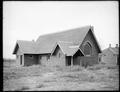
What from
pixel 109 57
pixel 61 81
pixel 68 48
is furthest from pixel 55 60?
pixel 109 57

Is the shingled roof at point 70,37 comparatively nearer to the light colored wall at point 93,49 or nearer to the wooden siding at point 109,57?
the light colored wall at point 93,49

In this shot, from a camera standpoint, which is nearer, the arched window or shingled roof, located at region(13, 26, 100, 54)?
the arched window

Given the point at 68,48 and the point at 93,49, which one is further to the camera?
the point at 93,49

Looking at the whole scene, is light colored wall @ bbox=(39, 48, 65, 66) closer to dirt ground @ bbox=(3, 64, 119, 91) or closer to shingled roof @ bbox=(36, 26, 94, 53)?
shingled roof @ bbox=(36, 26, 94, 53)

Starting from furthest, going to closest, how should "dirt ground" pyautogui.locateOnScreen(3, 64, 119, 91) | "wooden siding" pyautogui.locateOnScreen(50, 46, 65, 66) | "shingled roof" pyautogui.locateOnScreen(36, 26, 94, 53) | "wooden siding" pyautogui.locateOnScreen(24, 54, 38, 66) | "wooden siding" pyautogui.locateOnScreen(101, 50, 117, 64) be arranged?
"wooden siding" pyautogui.locateOnScreen(101, 50, 117, 64) → "wooden siding" pyautogui.locateOnScreen(24, 54, 38, 66) → "shingled roof" pyautogui.locateOnScreen(36, 26, 94, 53) → "wooden siding" pyautogui.locateOnScreen(50, 46, 65, 66) → "dirt ground" pyautogui.locateOnScreen(3, 64, 119, 91)

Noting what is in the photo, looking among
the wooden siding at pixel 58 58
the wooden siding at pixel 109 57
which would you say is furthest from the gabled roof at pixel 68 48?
the wooden siding at pixel 109 57

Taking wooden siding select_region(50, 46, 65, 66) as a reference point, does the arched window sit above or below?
above

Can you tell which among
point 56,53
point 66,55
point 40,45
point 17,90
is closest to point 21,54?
point 40,45

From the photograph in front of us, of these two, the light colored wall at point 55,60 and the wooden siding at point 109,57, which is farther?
the wooden siding at point 109,57

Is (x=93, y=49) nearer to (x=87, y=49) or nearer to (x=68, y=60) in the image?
(x=87, y=49)

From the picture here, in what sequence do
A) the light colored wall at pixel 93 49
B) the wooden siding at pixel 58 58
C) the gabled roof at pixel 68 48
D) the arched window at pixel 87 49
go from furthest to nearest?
the arched window at pixel 87 49, the light colored wall at pixel 93 49, the wooden siding at pixel 58 58, the gabled roof at pixel 68 48

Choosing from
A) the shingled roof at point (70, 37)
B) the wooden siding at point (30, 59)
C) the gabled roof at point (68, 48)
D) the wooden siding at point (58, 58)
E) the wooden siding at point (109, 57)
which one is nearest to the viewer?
the gabled roof at point (68, 48)

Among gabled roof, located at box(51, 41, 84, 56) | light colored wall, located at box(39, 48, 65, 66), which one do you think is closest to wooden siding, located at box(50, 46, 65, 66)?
light colored wall, located at box(39, 48, 65, 66)

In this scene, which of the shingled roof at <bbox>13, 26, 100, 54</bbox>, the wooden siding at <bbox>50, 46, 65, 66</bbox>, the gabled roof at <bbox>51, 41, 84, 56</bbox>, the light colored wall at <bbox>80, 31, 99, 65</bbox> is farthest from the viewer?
the shingled roof at <bbox>13, 26, 100, 54</bbox>
